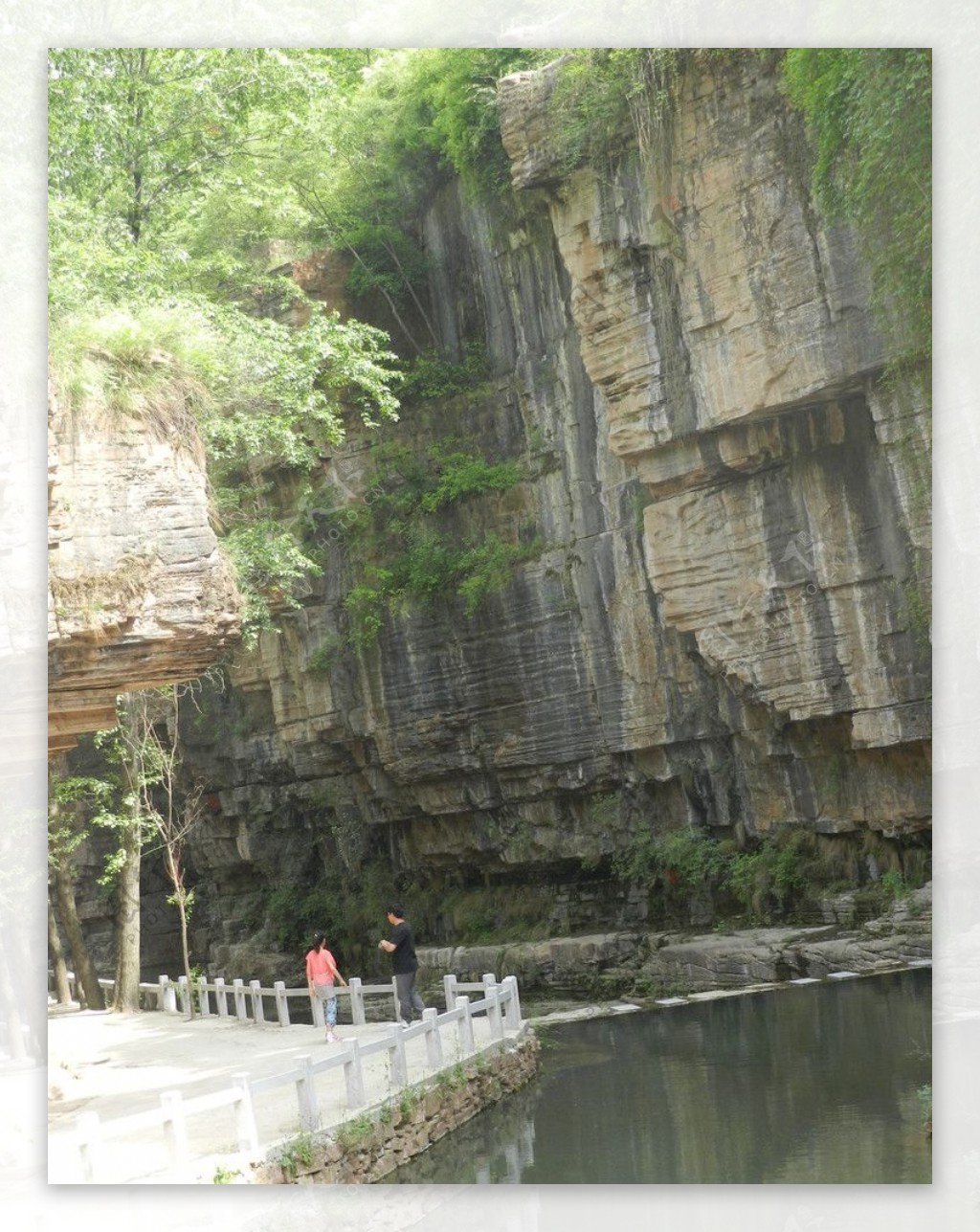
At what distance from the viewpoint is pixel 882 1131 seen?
613 cm

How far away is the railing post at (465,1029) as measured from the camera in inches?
308

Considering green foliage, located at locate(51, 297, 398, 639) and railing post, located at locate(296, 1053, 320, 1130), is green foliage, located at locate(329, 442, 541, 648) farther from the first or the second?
railing post, located at locate(296, 1053, 320, 1130)

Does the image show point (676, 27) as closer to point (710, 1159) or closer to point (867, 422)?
point (867, 422)

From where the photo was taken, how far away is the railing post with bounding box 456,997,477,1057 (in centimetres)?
783

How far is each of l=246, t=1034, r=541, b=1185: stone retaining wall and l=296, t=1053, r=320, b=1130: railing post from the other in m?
0.07

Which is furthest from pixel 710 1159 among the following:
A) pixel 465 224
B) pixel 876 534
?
pixel 465 224

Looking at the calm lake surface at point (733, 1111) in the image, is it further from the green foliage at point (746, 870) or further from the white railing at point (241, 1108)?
the green foliage at point (746, 870)

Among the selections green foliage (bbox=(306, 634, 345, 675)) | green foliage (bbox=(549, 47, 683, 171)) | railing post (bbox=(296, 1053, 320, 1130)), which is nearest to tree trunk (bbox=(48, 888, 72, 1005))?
railing post (bbox=(296, 1053, 320, 1130))

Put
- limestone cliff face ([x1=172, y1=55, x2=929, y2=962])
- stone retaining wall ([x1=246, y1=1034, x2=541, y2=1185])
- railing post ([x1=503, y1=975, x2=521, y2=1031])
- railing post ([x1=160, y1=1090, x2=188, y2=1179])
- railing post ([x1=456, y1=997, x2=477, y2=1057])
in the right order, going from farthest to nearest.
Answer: limestone cliff face ([x1=172, y1=55, x2=929, y2=962]) → railing post ([x1=503, y1=975, x2=521, y2=1031]) → railing post ([x1=456, y1=997, x2=477, y2=1057]) → stone retaining wall ([x1=246, y1=1034, x2=541, y2=1185]) → railing post ([x1=160, y1=1090, x2=188, y2=1179])

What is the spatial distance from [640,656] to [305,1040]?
6.73 meters

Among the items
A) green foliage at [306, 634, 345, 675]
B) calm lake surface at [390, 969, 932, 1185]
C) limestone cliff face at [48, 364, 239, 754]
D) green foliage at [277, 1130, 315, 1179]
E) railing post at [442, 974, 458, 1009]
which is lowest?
calm lake surface at [390, 969, 932, 1185]

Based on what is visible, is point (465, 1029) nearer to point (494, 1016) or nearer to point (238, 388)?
point (494, 1016)

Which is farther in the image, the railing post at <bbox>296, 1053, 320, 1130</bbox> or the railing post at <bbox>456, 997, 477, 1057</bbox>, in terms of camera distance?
the railing post at <bbox>456, 997, 477, 1057</bbox>

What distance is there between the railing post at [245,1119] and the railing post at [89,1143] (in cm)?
59
